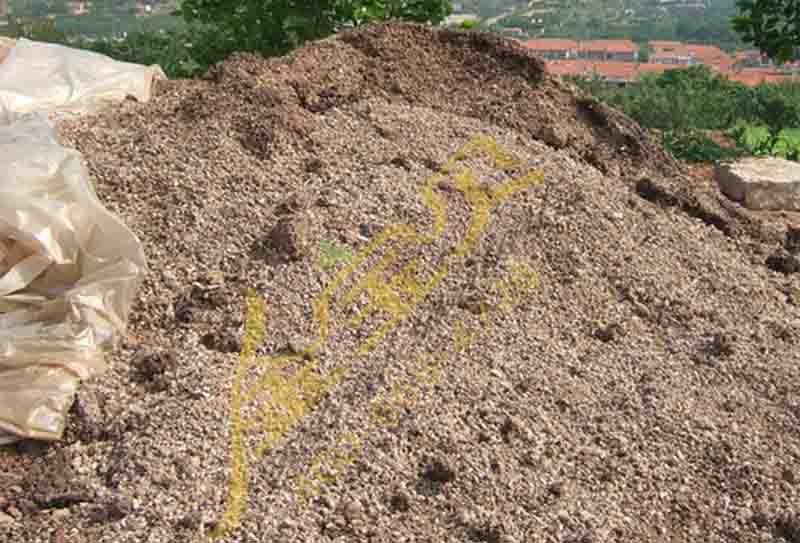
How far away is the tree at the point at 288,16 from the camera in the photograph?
22.4 ft

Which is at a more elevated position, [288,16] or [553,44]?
[288,16]

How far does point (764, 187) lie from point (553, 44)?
18658 mm

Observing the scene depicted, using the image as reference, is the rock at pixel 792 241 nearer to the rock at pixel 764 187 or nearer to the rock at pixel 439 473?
the rock at pixel 764 187

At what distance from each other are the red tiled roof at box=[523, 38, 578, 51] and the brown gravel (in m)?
17.6

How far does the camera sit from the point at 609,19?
115 ft

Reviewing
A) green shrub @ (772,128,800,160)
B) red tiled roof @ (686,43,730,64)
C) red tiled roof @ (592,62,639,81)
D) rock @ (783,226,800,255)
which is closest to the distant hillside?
red tiled roof @ (686,43,730,64)

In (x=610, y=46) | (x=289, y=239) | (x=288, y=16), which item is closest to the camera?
(x=289, y=239)

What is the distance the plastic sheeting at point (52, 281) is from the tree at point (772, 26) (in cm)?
562

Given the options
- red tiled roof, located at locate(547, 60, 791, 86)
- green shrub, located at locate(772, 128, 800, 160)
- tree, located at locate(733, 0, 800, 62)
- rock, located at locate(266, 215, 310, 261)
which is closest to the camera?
rock, located at locate(266, 215, 310, 261)

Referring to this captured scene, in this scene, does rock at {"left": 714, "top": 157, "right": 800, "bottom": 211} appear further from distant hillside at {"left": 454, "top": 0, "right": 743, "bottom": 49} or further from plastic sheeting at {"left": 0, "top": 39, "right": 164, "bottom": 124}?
distant hillside at {"left": 454, "top": 0, "right": 743, "bottom": 49}

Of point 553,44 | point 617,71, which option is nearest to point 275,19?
point 617,71

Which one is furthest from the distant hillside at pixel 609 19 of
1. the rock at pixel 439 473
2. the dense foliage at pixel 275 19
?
the rock at pixel 439 473

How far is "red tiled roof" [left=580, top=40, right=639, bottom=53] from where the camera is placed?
24469 mm

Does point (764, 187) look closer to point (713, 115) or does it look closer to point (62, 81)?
point (713, 115)
